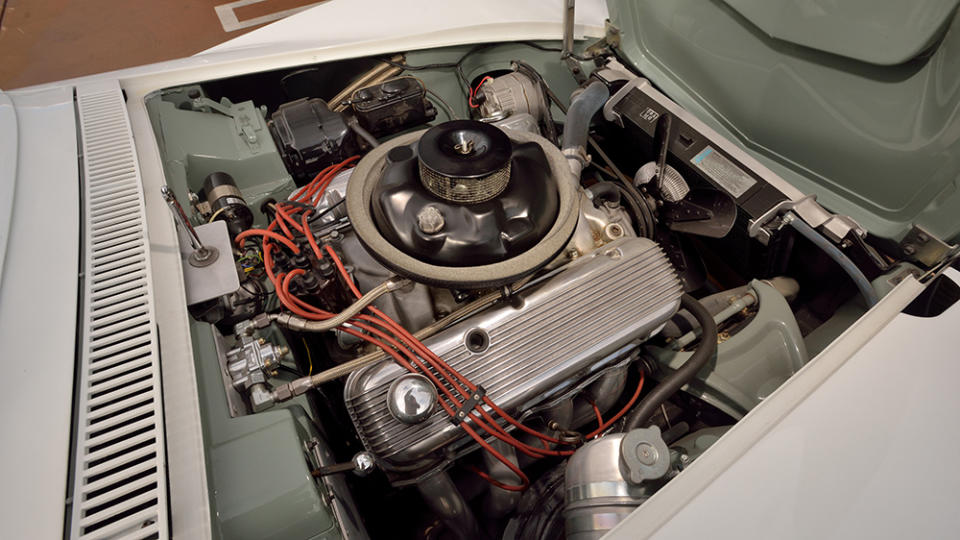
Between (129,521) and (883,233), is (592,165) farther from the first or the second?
(129,521)

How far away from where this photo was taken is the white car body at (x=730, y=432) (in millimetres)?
723

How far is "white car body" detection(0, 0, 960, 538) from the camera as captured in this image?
72 centimetres

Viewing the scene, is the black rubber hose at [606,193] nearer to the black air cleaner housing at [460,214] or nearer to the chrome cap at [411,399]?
the black air cleaner housing at [460,214]

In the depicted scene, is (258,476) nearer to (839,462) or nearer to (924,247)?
(839,462)

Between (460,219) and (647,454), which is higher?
(460,219)

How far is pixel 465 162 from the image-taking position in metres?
0.97

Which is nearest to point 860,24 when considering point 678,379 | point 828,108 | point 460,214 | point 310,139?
point 828,108

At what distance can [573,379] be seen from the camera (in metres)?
1.13

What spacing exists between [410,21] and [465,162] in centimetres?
103

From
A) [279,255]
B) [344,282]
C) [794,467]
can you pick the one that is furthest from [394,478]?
[794,467]

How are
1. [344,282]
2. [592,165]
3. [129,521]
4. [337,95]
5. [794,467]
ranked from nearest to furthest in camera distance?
[129,521] → [794,467] → [344,282] → [592,165] → [337,95]

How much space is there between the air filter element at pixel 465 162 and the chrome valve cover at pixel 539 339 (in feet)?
0.81

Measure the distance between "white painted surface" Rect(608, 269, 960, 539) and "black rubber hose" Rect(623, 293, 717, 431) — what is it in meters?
0.25

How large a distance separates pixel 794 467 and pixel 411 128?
4.45 ft
